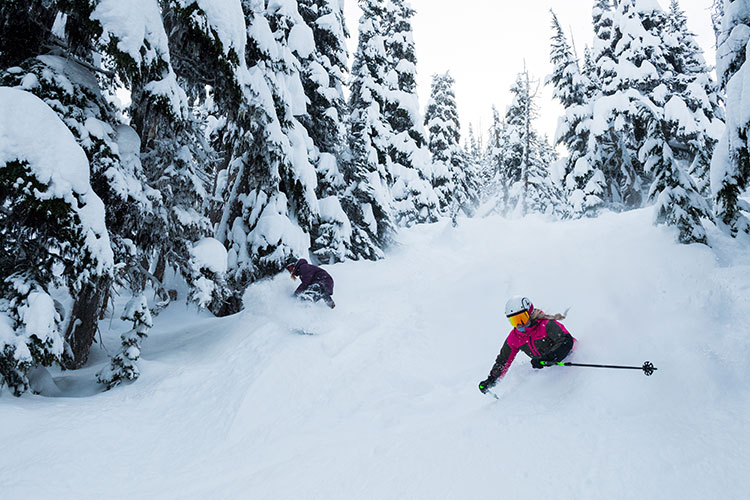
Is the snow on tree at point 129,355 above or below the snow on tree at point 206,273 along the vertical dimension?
below

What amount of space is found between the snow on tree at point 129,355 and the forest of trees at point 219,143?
27 millimetres

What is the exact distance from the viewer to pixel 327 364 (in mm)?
7195

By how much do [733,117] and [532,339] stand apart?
387 centimetres

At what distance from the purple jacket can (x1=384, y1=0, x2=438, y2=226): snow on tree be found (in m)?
11.6

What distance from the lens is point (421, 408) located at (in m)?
5.76

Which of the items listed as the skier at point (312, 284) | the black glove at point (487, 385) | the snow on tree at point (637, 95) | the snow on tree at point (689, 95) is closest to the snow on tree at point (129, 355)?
the skier at point (312, 284)

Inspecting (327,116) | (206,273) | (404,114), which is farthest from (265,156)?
(404,114)

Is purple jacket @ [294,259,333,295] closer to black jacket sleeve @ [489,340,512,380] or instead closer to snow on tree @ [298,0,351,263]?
snow on tree @ [298,0,351,263]

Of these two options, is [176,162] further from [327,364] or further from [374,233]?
[374,233]

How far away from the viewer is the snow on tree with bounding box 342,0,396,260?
584 inches

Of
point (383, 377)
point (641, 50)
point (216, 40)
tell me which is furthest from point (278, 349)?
point (641, 50)

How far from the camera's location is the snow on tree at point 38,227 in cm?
395

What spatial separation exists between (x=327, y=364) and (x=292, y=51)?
963 cm

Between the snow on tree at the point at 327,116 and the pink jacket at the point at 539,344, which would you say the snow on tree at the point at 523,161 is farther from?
the pink jacket at the point at 539,344
